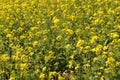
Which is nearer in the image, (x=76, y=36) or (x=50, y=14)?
(x=76, y=36)

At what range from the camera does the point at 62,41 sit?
6.29 meters

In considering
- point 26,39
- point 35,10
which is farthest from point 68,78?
point 35,10

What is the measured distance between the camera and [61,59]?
6219 mm

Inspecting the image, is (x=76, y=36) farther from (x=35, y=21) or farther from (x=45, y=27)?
(x=35, y=21)

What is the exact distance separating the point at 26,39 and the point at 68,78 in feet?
4.20

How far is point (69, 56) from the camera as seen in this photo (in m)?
6.02

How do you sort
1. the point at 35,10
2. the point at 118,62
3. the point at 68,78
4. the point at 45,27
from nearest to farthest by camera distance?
the point at 118,62
the point at 68,78
the point at 45,27
the point at 35,10

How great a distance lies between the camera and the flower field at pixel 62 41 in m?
5.43

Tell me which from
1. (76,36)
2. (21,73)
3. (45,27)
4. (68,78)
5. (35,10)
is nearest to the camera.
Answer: (21,73)

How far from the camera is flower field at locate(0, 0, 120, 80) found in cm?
543

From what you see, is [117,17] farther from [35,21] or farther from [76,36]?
[35,21]

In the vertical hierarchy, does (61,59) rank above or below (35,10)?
below

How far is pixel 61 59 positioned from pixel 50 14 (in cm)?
157

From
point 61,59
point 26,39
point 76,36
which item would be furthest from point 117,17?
point 26,39
